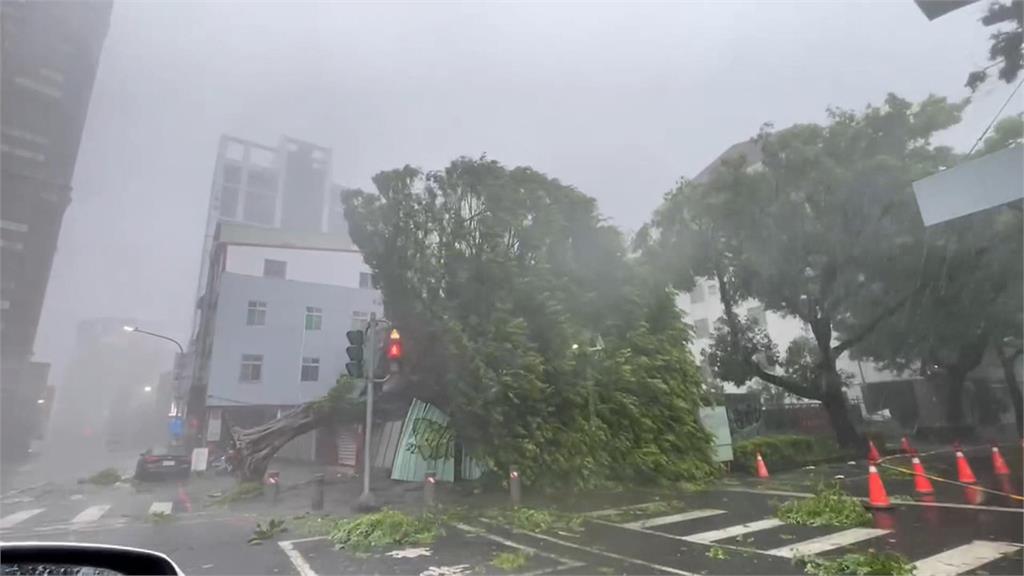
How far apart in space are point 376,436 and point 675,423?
534 centimetres

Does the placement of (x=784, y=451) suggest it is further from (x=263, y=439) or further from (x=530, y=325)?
(x=263, y=439)

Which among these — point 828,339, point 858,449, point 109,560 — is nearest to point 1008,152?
point 828,339

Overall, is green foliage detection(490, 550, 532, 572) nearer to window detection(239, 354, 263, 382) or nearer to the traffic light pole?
the traffic light pole

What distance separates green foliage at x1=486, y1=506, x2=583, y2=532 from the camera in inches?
234

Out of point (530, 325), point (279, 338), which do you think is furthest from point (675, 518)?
point (279, 338)

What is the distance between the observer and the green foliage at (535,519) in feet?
19.5

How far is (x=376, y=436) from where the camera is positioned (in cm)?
655

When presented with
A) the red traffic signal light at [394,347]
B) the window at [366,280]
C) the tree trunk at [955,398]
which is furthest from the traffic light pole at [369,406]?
the tree trunk at [955,398]

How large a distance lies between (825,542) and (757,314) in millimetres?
6166

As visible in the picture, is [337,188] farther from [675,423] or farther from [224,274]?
[675,423]

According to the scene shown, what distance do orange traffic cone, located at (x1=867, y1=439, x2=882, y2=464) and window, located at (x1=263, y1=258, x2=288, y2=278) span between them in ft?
33.5

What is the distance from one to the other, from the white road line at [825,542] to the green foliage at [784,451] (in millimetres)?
5315

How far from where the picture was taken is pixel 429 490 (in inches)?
254

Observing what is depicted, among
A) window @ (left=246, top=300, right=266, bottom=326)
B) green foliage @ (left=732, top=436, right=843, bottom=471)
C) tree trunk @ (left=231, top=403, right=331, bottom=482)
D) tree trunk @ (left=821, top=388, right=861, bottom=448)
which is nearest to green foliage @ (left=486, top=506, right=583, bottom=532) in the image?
tree trunk @ (left=231, top=403, right=331, bottom=482)
